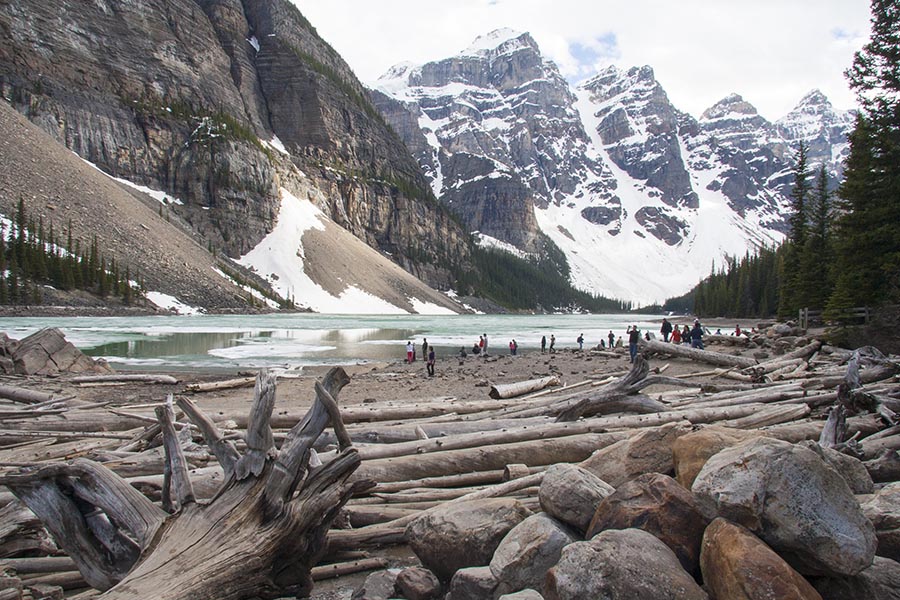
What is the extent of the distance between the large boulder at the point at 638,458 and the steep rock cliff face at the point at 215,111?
127665mm

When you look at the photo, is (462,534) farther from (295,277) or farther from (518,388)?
(295,277)

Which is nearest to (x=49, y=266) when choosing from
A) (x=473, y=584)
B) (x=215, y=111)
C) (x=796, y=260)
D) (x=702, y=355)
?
(x=702, y=355)

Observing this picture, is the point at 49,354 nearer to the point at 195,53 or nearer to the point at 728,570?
the point at 728,570

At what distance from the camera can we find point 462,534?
4004 mm

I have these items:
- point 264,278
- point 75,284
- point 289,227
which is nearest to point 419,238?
point 289,227

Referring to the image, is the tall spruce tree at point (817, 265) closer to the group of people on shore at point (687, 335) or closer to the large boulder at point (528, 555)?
the group of people on shore at point (687, 335)

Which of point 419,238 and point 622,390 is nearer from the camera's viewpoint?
point 622,390

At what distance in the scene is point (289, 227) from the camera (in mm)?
131375

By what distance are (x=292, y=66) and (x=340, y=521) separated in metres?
193

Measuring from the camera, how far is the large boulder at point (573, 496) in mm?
3791

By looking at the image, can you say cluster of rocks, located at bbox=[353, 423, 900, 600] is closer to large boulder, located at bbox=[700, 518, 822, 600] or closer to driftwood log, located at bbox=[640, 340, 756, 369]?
large boulder, located at bbox=[700, 518, 822, 600]

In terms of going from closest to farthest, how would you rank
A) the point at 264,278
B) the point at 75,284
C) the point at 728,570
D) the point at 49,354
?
1. the point at 728,570
2. the point at 49,354
3. the point at 75,284
4. the point at 264,278

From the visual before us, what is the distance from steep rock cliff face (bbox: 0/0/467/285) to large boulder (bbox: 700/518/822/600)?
12936 centimetres

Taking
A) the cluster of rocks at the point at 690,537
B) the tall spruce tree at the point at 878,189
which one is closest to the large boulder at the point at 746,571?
the cluster of rocks at the point at 690,537
